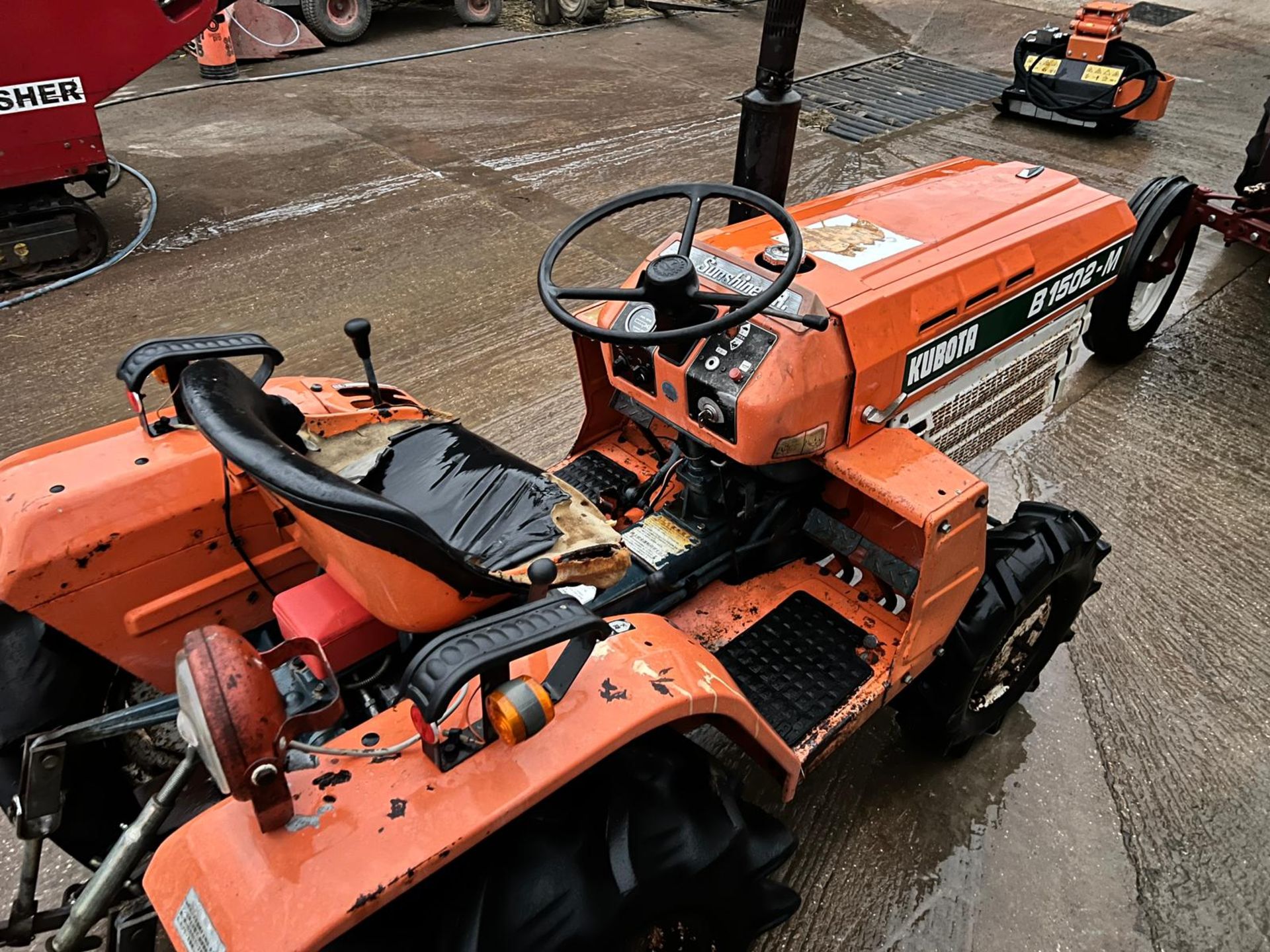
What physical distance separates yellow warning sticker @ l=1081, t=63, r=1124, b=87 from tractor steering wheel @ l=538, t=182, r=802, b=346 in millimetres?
5663

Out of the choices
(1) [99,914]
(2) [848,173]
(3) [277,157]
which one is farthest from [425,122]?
(1) [99,914]

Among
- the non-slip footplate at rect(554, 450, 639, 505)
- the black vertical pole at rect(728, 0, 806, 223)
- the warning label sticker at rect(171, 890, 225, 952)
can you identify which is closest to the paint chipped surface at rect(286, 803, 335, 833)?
the warning label sticker at rect(171, 890, 225, 952)

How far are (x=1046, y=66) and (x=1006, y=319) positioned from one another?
528cm

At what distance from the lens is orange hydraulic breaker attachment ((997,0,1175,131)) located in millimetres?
6160

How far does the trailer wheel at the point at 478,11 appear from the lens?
8.95 metres

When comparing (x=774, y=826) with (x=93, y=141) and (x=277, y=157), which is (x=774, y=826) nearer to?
(x=93, y=141)

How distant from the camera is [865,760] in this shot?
7.47ft

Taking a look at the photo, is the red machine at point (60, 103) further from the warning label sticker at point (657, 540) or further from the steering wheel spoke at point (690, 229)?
the warning label sticker at point (657, 540)

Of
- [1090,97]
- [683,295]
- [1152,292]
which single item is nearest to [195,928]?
[683,295]

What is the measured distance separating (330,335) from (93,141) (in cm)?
159

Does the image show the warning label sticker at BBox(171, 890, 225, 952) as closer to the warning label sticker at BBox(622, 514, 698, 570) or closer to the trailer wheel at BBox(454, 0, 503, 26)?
the warning label sticker at BBox(622, 514, 698, 570)

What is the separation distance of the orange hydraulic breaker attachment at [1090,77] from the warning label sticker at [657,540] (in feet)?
19.0

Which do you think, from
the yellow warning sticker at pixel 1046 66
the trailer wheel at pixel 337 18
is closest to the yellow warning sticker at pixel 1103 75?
the yellow warning sticker at pixel 1046 66

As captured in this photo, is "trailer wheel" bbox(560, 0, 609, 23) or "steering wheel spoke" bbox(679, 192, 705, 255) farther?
"trailer wheel" bbox(560, 0, 609, 23)
